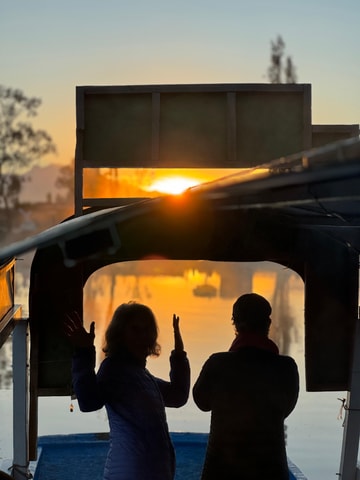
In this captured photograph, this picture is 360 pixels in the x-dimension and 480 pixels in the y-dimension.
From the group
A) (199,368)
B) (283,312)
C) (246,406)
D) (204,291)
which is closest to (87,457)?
(246,406)

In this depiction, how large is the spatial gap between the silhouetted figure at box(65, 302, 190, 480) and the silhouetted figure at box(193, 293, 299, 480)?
0.96ft

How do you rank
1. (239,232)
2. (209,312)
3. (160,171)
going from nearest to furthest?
(239,232) → (160,171) → (209,312)

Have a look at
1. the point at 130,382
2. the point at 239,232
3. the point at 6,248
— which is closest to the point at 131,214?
the point at 6,248

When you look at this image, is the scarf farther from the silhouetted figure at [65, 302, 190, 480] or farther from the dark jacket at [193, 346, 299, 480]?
the silhouetted figure at [65, 302, 190, 480]

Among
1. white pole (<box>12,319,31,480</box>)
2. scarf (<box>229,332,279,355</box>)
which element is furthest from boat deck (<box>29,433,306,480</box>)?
scarf (<box>229,332,279,355</box>)

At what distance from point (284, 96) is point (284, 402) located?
309cm

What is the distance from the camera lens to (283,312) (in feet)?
153

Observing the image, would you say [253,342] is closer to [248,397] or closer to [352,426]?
[248,397]

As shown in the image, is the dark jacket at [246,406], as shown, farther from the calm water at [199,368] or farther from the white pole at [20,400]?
the white pole at [20,400]

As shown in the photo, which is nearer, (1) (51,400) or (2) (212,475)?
(2) (212,475)

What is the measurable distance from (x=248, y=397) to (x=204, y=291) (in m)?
43.1

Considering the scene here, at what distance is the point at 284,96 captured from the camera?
23.4 ft

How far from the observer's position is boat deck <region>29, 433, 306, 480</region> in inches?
341

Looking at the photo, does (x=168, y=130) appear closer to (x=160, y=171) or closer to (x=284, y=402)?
(x=160, y=171)
